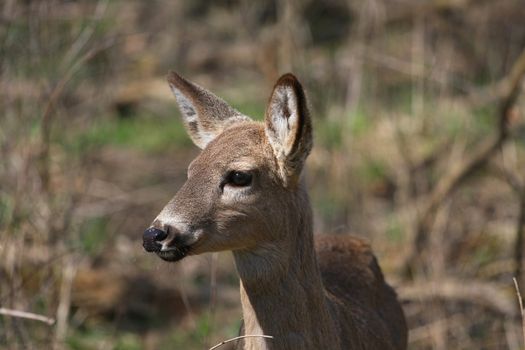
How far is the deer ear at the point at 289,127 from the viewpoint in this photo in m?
4.61

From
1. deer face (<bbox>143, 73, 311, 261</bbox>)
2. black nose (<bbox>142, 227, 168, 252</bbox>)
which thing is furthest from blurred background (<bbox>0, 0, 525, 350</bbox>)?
black nose (<bbox>142, 227, 168, 252</bbox>)

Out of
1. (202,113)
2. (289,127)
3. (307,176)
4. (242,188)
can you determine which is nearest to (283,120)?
(289,127)

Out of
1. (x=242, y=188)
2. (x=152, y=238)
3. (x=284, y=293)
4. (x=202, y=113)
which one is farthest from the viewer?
(x=202, y=113)

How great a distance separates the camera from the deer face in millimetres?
4445

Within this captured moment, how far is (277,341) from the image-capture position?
4793 mm

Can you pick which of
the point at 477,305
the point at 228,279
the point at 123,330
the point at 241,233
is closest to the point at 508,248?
the point at 477,305

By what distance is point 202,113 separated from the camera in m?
5.32

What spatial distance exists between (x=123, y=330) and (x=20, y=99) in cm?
223

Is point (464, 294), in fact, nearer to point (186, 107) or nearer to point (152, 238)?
point (186, 107)

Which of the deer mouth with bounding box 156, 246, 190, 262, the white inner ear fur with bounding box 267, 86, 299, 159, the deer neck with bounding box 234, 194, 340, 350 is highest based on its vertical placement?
the white inner ear fur with bounding box 267, 86, 299, 159

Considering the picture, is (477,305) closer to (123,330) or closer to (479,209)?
(479,209)

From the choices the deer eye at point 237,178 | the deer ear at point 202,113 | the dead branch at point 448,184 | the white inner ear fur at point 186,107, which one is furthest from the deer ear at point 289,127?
the dead branch at point 448,184

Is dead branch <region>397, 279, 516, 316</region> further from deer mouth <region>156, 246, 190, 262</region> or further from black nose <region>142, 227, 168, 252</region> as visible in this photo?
black nose <region>142, 227, 168, 252</region>

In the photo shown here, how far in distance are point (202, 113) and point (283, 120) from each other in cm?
67
